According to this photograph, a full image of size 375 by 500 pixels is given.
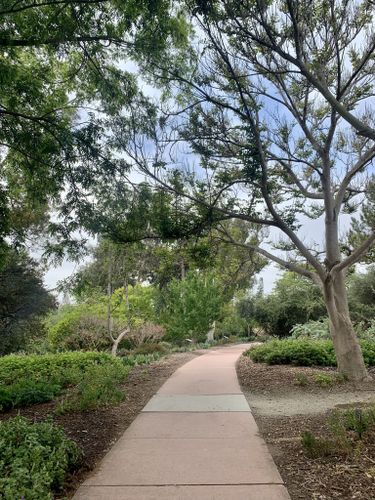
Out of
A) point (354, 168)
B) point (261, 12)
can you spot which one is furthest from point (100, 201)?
point (354, 168)

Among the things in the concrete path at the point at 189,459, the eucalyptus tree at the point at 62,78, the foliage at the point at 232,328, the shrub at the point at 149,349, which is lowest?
the concrete path at the point at 189,459

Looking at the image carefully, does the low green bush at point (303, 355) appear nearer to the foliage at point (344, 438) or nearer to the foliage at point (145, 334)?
the foliage at point (344, 438)

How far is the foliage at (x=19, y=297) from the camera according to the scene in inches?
663

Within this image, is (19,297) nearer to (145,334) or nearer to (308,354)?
(145,334)

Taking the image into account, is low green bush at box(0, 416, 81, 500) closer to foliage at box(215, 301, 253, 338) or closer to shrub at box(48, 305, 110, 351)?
shrub at box(48, 305, 110, 351)

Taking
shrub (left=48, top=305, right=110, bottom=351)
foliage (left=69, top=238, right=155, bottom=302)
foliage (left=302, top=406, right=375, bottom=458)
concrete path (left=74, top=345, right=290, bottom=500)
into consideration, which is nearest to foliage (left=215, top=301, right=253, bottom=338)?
foliage (left=69, top=238, right=155, bottom=302)

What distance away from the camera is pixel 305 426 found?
241 inches

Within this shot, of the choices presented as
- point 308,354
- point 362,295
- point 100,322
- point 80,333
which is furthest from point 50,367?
point 362,295

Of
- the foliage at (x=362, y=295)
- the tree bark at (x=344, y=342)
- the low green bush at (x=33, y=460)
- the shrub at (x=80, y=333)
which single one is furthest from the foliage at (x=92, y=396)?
the foliage at (x=362, y=295)

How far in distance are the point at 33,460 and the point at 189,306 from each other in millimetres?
19705

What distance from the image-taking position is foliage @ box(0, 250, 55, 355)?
16844mm

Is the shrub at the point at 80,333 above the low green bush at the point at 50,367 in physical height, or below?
above

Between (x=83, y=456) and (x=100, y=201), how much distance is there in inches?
176

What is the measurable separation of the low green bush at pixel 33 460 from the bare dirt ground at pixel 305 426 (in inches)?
81.0
